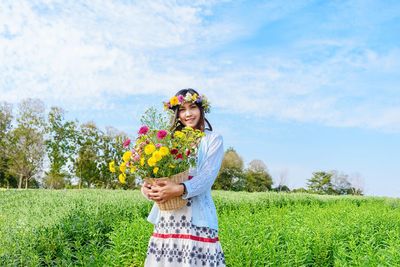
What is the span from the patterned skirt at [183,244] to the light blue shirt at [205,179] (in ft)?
0.20

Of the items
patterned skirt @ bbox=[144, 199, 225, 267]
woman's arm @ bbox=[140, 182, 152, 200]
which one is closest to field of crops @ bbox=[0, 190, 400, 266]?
patterned skirt @ bbox=[144, 199, 225, 267]

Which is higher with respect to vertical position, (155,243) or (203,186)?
(203,186)

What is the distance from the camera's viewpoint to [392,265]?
182 inches

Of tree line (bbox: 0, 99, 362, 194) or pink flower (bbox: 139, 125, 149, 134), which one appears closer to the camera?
pink flower (bbox: 139, 125, 149, 134)

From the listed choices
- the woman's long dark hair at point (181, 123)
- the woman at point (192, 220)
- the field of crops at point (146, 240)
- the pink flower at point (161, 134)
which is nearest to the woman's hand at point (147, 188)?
the woman at point (192, 220)

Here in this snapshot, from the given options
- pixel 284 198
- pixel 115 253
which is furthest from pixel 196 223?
pixel 284 198

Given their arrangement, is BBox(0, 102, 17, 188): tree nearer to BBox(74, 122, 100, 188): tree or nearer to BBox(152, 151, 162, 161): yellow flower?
BBox(74, 122, 100, 188): tree

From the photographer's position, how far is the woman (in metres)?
3.31

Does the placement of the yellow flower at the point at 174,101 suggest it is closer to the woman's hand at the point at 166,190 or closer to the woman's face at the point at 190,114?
the woman's face at the point at 190,114

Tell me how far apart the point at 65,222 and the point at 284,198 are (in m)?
9.68

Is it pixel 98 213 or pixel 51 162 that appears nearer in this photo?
pixel 98 213

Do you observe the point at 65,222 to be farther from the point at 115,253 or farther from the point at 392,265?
the point at 392,265

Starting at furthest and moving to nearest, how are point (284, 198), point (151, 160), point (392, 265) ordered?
point (284, 198) < point (392, 265) < point (151, 160)

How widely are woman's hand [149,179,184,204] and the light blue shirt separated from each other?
7 centimetres
